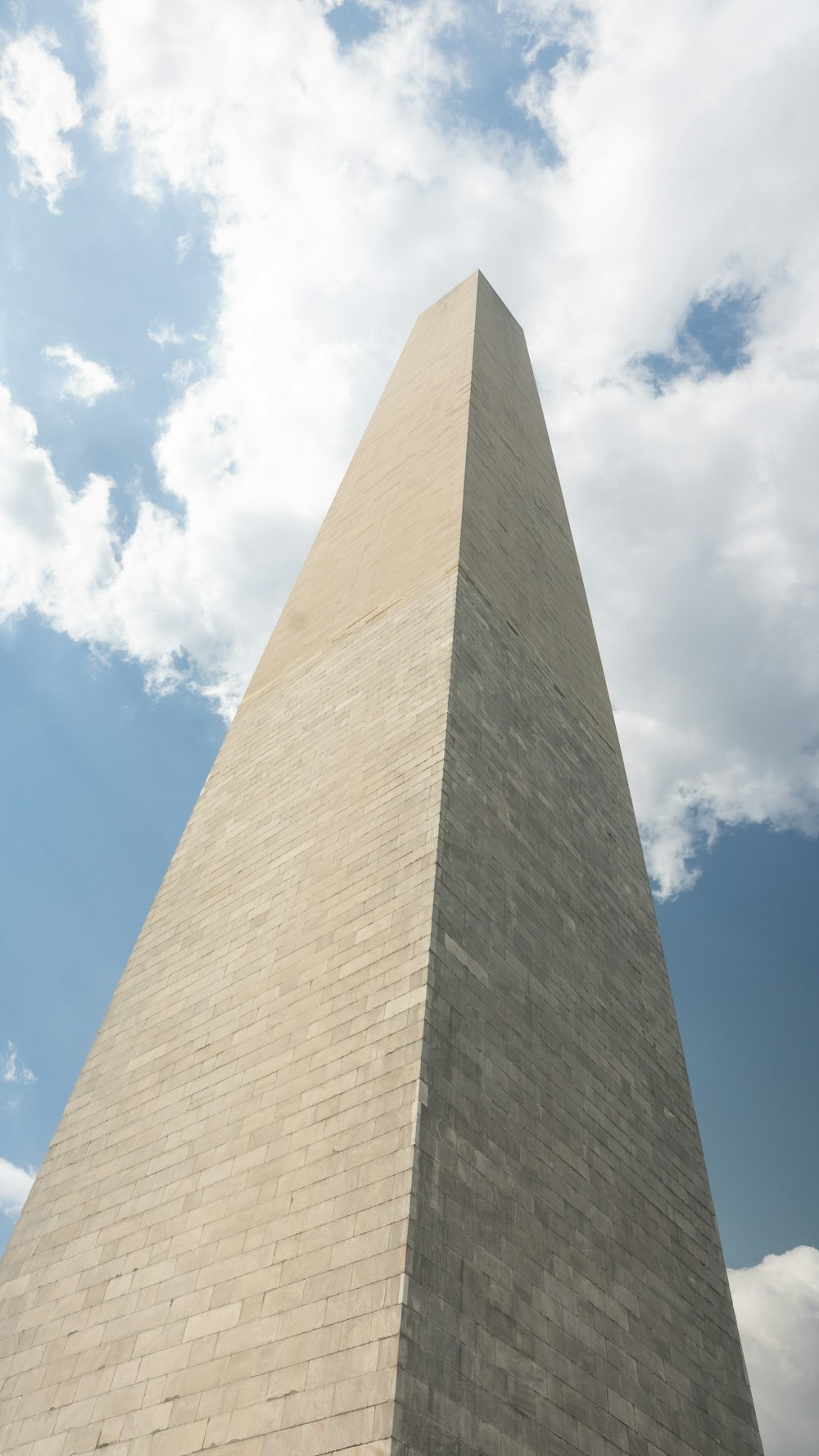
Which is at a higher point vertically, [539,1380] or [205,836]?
[205,836]

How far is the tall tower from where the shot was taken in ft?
17.9

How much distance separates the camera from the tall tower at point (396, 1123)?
5.45 metres

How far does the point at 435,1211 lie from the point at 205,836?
20.7 ft

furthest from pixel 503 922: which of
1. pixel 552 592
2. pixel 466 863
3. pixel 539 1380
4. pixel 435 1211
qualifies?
pixel 552 592

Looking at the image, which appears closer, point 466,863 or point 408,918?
point 408,918

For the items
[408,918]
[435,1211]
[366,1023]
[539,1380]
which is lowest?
[539,1380]

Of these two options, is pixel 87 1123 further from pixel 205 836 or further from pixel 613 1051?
pixel 613 1051

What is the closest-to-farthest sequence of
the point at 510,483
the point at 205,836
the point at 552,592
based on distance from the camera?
1. the point at 205,836
2. the point at 552,592
3. the point at 510,483

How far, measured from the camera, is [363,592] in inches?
504

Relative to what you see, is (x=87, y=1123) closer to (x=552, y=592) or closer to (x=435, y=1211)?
(x=435, y=1211)

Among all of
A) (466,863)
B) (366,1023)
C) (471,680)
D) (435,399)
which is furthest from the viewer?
(435,399)

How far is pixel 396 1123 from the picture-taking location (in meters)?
5.93

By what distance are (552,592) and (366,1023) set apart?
351 inches

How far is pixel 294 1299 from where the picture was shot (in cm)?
560
